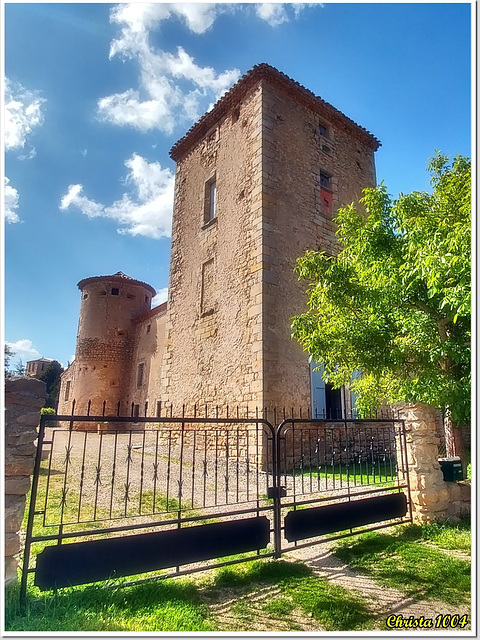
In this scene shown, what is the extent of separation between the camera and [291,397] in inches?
353

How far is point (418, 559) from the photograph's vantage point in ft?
12.5

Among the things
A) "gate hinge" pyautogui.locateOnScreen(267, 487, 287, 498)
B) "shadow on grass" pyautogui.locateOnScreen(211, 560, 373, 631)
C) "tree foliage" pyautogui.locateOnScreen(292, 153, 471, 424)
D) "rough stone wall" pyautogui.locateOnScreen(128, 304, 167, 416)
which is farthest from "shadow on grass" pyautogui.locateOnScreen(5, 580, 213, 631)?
"rough stone wall" pyautogui.locateOnScreen(128, 304, 167, 416)

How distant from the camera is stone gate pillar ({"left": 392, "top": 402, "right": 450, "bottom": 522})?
4.83m

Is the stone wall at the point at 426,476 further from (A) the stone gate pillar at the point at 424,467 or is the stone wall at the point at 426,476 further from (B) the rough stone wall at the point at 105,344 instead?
(B) the rough stone wall at the point at 105,344

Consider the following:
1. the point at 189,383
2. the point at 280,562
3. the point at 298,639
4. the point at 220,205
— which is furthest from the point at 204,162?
the point at 298,639

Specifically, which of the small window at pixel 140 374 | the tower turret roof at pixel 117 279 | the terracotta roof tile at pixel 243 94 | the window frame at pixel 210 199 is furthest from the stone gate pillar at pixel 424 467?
the tower turret roof at pixel 117 279

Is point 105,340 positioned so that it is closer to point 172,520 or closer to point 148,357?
point 148,357

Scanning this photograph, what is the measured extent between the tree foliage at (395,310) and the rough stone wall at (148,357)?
12.6m

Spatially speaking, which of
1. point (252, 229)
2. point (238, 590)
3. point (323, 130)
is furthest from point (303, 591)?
point (323, 130)

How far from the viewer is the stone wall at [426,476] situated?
4836 mm

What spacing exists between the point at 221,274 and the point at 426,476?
7.29 m

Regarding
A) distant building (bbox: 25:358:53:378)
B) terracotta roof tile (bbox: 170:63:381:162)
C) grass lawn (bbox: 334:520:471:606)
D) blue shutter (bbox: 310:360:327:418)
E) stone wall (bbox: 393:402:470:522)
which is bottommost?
grass lawn (bbox: 334:520:471:606)

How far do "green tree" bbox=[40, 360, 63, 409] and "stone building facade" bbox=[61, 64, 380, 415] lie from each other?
25.7 m

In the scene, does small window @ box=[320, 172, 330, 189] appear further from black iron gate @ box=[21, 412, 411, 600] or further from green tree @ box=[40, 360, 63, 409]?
green tree @ box=[40, 360, 63, 409]
